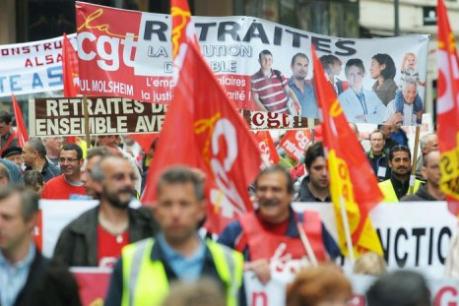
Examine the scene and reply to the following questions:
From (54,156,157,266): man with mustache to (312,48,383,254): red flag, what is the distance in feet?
3.88

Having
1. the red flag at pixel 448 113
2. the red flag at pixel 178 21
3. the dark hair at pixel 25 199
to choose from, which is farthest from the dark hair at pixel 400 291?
the red flag at pixel 178 21

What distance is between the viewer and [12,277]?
6.80 meters

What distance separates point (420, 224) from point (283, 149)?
28.7 feet

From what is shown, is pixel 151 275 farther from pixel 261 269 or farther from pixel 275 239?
pixel 275 239

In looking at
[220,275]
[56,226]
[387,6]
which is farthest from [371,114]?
[387,6]

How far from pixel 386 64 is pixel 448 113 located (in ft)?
14.0

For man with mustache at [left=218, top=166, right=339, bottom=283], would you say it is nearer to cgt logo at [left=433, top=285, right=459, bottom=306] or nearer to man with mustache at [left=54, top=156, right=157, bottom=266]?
man with mustache at [left=54, top=156, right=157, bottom=266]

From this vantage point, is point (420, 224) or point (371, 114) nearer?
point (420, 224)

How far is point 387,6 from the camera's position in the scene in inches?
1582

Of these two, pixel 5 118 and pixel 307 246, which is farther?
pixel 5 118

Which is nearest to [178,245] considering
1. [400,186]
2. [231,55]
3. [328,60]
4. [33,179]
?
[33,179]

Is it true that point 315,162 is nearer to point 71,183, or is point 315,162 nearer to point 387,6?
point 71,183

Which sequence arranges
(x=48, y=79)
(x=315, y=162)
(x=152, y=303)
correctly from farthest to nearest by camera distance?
(x=48, y=79) < (x=315, y=162) < (x=152, y=303)

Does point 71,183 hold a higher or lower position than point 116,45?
lower
